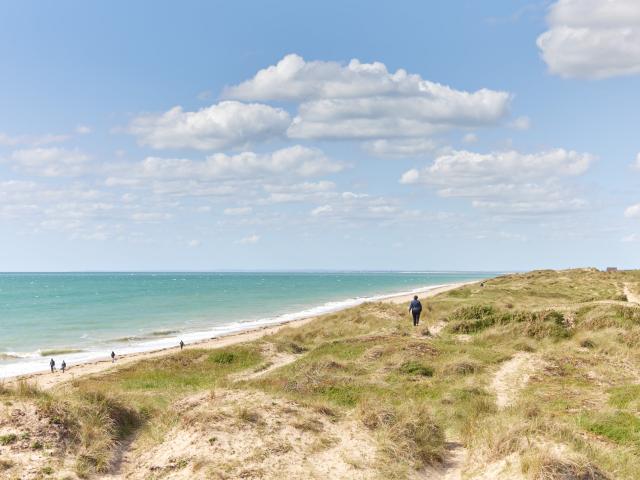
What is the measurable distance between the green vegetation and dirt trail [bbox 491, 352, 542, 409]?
0.57 feet

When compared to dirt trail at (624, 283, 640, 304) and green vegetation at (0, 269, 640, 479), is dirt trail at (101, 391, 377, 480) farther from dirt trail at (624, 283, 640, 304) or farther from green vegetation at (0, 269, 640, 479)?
dirt trail at (624, 283, 640, 304)

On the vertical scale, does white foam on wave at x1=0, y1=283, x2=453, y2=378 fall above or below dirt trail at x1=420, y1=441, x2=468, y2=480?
below

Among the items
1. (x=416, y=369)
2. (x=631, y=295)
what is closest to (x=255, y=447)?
(x=416, y=369)

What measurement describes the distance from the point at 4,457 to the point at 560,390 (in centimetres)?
1835

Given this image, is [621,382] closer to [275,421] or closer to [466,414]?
[466,414]

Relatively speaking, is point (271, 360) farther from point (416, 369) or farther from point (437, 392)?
point (437, 392)

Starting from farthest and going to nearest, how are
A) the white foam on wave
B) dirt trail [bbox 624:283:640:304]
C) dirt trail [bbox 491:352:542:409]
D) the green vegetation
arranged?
dirt trail [bbox 624:283:640:304]
the white foam on wave
dirt trail [bbox 491:352:542:409]
the green vegetation

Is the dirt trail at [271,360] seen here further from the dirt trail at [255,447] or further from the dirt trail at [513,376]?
the dirt trail at [255,447]

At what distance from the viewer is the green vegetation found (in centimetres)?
1383

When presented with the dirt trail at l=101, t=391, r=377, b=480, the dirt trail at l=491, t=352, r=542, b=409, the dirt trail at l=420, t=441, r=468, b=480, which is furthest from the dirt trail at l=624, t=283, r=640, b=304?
the dirt trail at l=101, t=391, r=377, b=480

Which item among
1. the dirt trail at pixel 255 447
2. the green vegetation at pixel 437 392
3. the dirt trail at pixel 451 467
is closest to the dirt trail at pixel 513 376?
the green vegetation at pixel 437 392

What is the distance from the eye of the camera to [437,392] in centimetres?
2120

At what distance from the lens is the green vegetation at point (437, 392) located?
13.8 metres

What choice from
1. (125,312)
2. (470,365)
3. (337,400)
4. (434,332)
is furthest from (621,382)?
(125,312)
